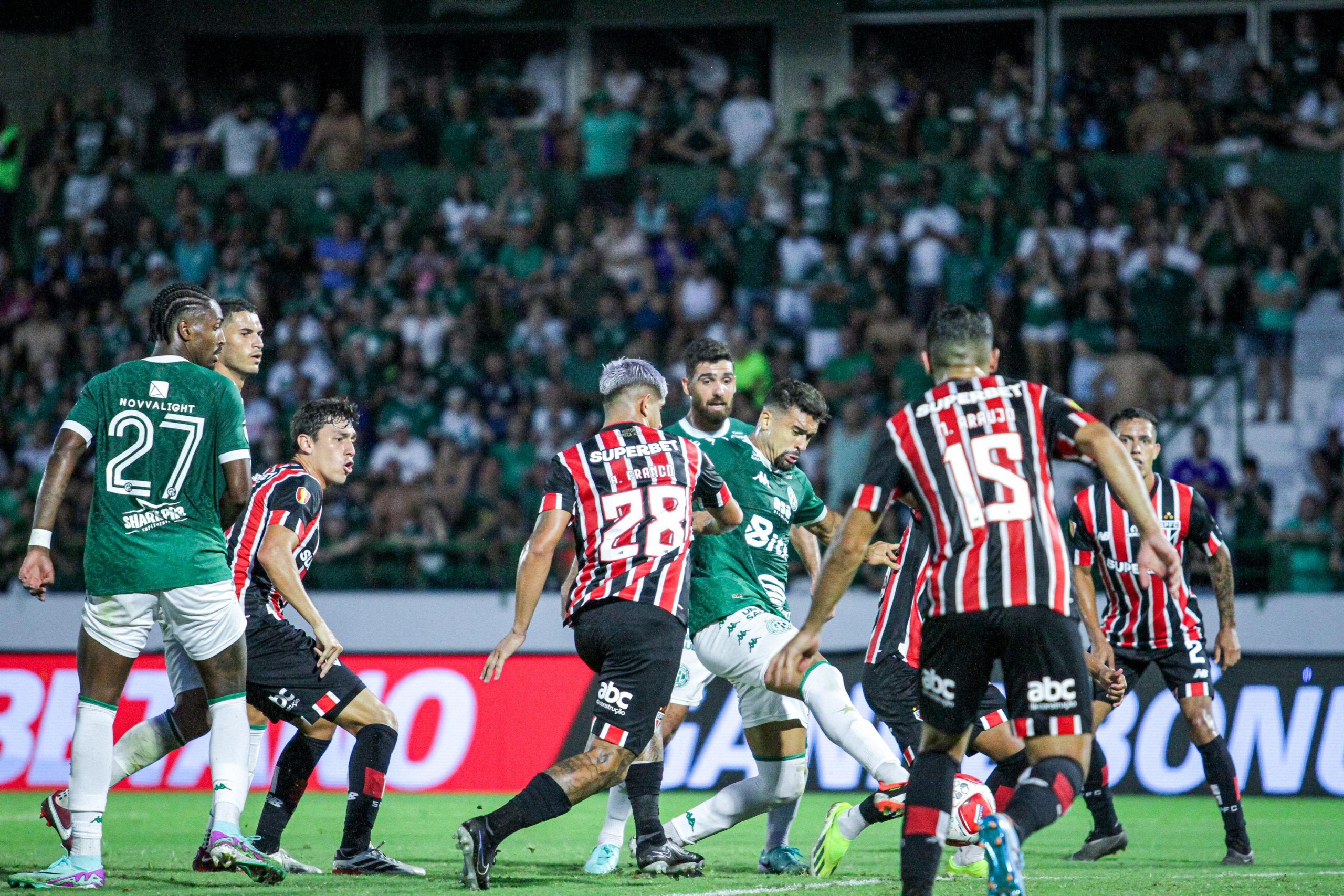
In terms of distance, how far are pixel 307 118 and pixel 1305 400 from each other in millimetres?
12672

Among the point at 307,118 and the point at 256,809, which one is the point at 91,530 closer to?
the point at 256,809

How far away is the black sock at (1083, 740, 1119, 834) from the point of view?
28.3ft

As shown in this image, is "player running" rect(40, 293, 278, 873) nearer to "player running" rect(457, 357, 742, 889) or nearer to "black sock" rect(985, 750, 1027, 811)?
"player running" rect(457, 357, 742, 889)

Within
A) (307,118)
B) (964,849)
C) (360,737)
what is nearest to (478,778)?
(360,737)

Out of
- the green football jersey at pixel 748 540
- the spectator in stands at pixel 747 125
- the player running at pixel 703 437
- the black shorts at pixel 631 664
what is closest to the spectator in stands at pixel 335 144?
the spectator in stands at pixel 747 125

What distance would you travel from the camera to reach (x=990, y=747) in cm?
791

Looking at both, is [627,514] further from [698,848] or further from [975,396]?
[698,848]

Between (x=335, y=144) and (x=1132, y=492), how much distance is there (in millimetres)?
16948

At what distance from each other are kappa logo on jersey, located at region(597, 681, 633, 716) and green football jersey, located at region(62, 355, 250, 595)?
66.7 inches

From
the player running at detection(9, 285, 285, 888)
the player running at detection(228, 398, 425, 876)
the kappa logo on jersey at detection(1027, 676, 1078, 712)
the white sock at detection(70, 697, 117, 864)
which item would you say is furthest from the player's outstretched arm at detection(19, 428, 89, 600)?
the kappa logo on jersey at detection(1027, 676, 1078, 712)

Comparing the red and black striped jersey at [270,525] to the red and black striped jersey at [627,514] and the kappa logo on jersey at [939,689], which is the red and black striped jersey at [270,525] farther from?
the kappa logo on jersey at [939,689]

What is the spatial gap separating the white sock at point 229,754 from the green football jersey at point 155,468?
0.57m

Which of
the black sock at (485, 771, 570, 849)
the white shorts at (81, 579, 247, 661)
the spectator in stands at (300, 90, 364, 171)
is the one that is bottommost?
the black sock at (485, 771, 570, 849)

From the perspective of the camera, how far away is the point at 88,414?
6.79m
